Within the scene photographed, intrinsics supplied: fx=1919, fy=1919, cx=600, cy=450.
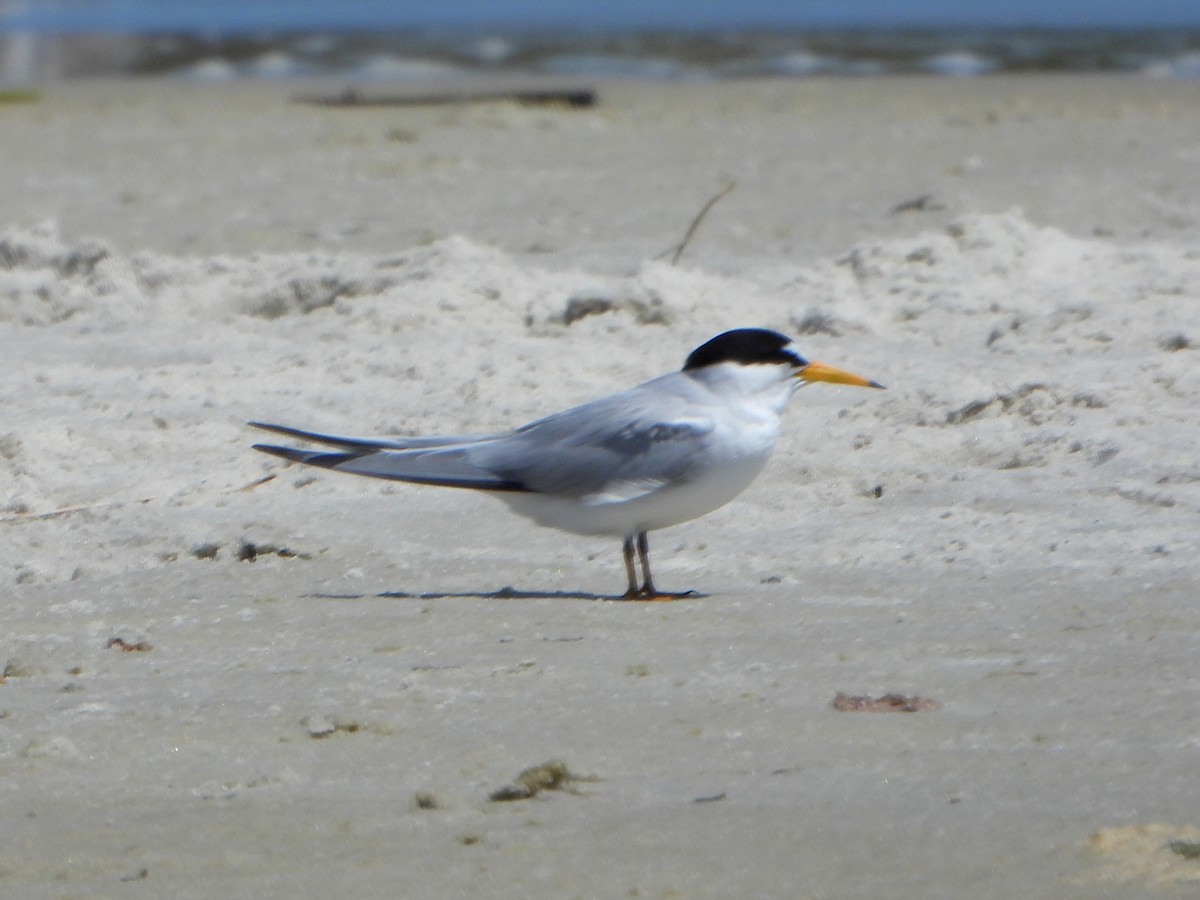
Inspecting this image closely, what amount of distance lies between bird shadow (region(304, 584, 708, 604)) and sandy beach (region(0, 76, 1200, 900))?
18mm

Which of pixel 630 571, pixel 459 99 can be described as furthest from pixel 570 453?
pixel 459 99

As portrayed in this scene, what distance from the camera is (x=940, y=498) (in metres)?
4.38

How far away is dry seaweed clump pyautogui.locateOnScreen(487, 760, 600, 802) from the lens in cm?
262

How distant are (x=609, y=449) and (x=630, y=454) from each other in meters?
0.05

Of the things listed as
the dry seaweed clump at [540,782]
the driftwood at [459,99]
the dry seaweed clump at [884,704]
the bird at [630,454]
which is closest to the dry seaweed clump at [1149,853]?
the dry seaweed clump at [884,704]

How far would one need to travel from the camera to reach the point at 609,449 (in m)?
4.03

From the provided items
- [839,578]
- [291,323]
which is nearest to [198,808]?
[839,578]

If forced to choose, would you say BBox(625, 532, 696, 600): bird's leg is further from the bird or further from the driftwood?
the driftwood

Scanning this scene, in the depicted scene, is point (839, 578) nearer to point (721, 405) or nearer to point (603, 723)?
point (721, 405)

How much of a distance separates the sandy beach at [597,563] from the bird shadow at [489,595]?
2 centimetres

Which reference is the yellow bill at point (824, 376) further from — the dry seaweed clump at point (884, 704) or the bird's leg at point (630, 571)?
the dry seaweed clump at point (884, 704)

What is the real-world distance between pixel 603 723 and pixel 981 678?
63 centimetres

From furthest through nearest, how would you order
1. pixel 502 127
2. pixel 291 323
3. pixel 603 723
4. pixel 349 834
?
pixel 502 127
pixel 291 323
pixel 603 723
pixel 349 834

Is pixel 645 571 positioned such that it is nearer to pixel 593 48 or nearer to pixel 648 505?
pixel 648 505
